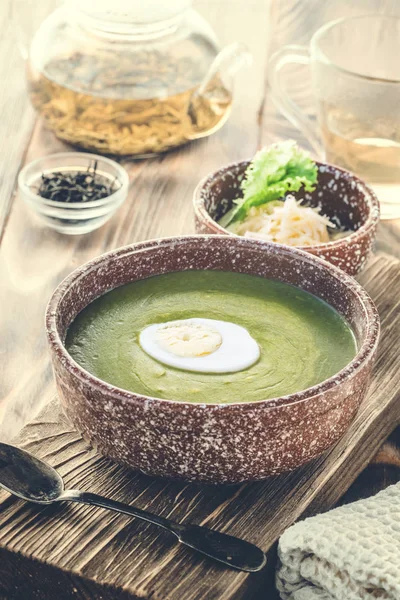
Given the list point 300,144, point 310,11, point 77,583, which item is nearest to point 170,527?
point 77,583

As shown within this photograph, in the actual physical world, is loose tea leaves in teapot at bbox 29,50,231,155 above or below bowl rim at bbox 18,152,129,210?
above

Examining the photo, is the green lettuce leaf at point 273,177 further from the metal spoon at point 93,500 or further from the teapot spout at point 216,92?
the metal spoon at point 93,500

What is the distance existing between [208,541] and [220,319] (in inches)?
14.8

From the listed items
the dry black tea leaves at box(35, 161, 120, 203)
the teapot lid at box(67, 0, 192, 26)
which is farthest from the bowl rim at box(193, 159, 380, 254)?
the teapot lid at box(67, 0, 192, 26)

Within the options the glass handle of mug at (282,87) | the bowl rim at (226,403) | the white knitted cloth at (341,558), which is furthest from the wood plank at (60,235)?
the white knitted cloth at (341,558)

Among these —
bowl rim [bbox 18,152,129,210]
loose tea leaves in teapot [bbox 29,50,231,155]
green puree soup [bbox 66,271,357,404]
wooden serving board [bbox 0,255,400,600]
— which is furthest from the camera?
loose tea leaves in teapot [bbox 29,50,231,155]

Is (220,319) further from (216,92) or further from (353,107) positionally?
(216,92)

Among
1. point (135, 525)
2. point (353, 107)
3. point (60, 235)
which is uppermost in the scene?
point (353, 107)

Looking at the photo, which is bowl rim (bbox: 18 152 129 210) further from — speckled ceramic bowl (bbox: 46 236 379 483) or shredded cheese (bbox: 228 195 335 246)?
speckled ceramic bowl (bbox: 46 236 379 483)

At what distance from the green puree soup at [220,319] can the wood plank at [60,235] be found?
266 millimetres

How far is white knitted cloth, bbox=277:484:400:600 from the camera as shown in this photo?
1250mm

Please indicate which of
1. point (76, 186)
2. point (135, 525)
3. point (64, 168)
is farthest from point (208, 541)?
point (64, 168)

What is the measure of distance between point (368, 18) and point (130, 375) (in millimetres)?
1474

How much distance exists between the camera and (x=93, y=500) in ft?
4.33
